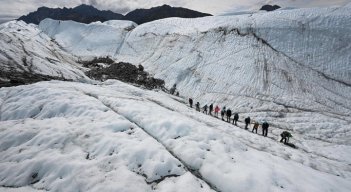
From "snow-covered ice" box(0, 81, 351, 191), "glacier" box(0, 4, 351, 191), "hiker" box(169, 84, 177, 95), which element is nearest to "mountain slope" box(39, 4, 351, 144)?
"glacier" box(0, 4, 351, 191)

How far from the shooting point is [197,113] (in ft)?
119

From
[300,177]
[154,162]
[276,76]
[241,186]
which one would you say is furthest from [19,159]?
[276,76]

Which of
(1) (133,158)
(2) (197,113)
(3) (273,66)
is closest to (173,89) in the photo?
(3) (273,66)

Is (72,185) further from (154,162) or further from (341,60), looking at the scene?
(341,60)

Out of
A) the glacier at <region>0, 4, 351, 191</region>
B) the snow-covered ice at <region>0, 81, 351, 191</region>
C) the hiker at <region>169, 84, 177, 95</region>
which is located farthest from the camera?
the hiker at <region>169, 84, 177, 95</region>

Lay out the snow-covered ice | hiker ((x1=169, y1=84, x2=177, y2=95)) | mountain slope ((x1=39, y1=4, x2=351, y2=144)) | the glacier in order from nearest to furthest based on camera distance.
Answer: the snow-covered ice → the glacier → mountain slope ((x1=39, y1=4, x2=351, y2=144)) → hiker ((x1=169, y1=84, x2=177, y2=95))

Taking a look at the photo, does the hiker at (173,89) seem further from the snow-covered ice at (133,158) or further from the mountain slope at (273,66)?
the snow-covered ice at (133,158)

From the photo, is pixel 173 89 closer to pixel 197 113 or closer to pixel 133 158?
pixel 197 113

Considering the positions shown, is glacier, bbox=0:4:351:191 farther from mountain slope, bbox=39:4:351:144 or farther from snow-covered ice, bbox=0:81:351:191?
mountain slope, bbox=39:4:351:144

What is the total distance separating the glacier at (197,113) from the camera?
1442 cm

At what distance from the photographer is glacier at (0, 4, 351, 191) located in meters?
14.4

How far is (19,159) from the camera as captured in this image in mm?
15758

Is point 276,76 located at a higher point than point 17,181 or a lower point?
lower

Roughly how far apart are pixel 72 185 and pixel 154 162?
400 cm
